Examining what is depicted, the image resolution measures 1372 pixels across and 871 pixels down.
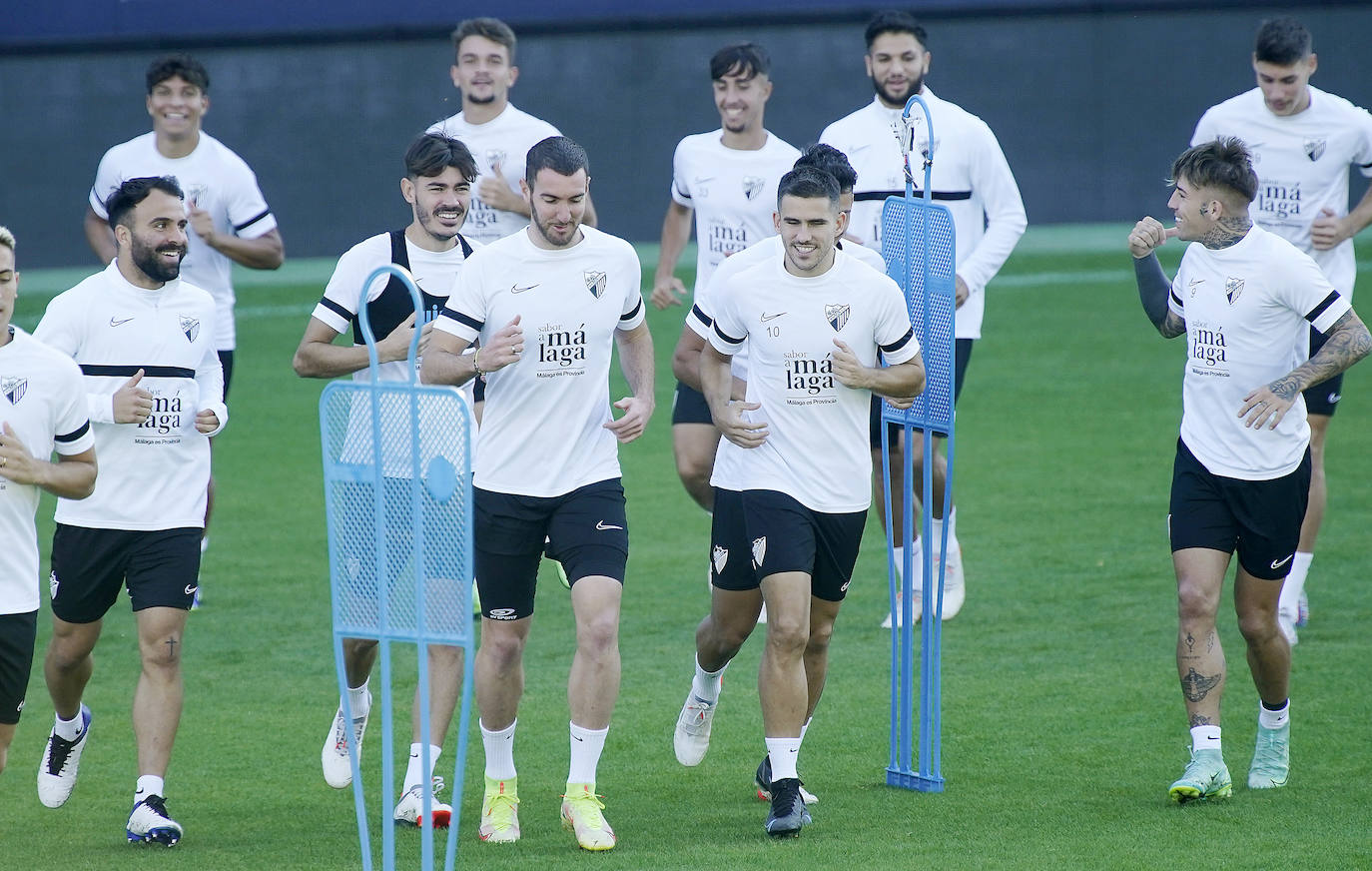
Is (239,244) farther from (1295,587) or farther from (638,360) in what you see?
(1295,587)

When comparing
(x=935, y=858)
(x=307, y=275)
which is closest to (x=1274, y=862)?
(x=935, y=858)

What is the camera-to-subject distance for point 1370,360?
15805mm

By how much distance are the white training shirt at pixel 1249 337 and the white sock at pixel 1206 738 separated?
85 centimetres

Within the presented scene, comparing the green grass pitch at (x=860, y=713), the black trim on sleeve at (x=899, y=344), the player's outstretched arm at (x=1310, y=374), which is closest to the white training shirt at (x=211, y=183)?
the green grass pitch at (x=860, y=713)

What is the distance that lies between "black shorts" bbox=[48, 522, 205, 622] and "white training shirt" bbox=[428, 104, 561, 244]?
10.5ft

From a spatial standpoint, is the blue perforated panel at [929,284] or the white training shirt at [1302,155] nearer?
the blue perforated panel at [929,284]

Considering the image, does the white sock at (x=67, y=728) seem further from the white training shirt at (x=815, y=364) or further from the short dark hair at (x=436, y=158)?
the white training shirt at (x=815, y=364)

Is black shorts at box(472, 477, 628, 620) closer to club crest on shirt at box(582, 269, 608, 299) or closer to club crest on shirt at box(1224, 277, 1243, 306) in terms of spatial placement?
club crest on shirt at box(582, 269, 608, 299)

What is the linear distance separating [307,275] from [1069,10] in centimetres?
1003

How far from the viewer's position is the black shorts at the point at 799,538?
5.70 m

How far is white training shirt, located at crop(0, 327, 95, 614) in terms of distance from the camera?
5.03 meters

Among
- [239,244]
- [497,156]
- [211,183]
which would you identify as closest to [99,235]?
[211,183]

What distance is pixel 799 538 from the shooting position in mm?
5719

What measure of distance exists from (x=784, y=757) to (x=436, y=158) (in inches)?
91.7
